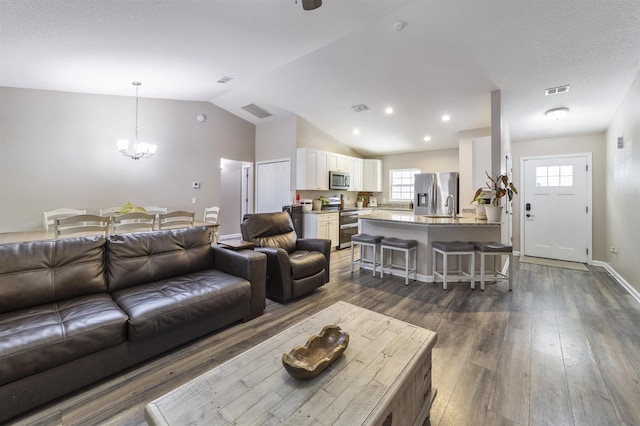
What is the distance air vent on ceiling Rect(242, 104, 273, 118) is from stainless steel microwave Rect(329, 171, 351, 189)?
1974mm

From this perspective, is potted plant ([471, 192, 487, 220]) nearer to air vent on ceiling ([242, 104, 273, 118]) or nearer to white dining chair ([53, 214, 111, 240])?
air vent on ceiling ([242, 104, 273, 118])

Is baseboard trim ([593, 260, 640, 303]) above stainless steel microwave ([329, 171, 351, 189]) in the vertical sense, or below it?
below

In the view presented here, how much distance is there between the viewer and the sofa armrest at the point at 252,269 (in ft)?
8.66

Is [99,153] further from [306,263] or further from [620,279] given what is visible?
[620,279]

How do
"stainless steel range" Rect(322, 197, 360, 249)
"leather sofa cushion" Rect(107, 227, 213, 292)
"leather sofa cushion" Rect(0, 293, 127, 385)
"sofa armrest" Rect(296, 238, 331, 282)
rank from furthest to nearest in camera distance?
"stainless steel range" Rect(322, 197, 360, 249) → "sofa armrest" Rect(296, 238, 331, 282) → "leather sofa cushion" Rect(107, 227, 213, 292) → "leather sofa cushion" Rect(0, 293, 127, 385)

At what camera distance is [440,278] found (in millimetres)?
3896

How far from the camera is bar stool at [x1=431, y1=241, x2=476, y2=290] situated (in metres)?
3.58

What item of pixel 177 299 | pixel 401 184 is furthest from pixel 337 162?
pixel 177 299

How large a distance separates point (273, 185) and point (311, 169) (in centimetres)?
112

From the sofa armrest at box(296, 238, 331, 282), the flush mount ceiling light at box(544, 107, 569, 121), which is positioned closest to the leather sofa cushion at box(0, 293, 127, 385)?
the sofa armrest at box(296, 238, 331, 282)

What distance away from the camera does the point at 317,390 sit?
1.14 metres

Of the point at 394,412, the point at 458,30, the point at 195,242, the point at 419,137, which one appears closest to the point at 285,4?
the point at 458,30

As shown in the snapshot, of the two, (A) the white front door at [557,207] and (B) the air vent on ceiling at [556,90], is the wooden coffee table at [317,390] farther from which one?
(A) the white front door at [557,207]

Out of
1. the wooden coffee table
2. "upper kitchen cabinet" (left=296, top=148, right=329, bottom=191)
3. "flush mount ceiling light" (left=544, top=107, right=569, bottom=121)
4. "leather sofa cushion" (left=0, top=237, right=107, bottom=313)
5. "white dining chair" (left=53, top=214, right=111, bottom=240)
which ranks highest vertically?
"flush mount ceiling light" (left=544, top=107, right=569, bottom=121)
